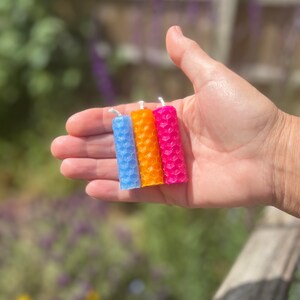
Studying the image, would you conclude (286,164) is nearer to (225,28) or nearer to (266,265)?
(266,265)

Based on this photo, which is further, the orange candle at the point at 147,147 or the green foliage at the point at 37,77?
the green foliage at the point at 37,77

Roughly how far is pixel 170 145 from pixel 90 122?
0.77ft

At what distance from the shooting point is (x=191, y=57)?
152cm

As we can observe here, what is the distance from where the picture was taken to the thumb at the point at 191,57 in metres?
1.52

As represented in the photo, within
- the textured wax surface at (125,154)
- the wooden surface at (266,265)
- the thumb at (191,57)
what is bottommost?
the wooden surface at (266,265)

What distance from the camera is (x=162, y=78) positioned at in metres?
3.83

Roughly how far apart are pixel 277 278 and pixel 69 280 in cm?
112

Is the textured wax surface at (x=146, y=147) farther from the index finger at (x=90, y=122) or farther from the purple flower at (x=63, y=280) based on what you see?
the purple flower at (x=63, y=280)

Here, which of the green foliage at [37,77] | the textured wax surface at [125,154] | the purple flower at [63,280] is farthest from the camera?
the green foliage at [37,77]

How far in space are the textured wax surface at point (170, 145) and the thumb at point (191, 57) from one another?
12cm

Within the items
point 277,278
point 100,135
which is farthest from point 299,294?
point 100,135

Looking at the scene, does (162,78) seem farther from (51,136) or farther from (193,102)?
(193,102)

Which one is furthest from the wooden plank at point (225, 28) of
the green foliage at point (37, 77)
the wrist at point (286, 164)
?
the wrist at point (286, 164)

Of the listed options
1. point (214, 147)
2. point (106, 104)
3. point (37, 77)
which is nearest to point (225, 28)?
point (106, 104)
